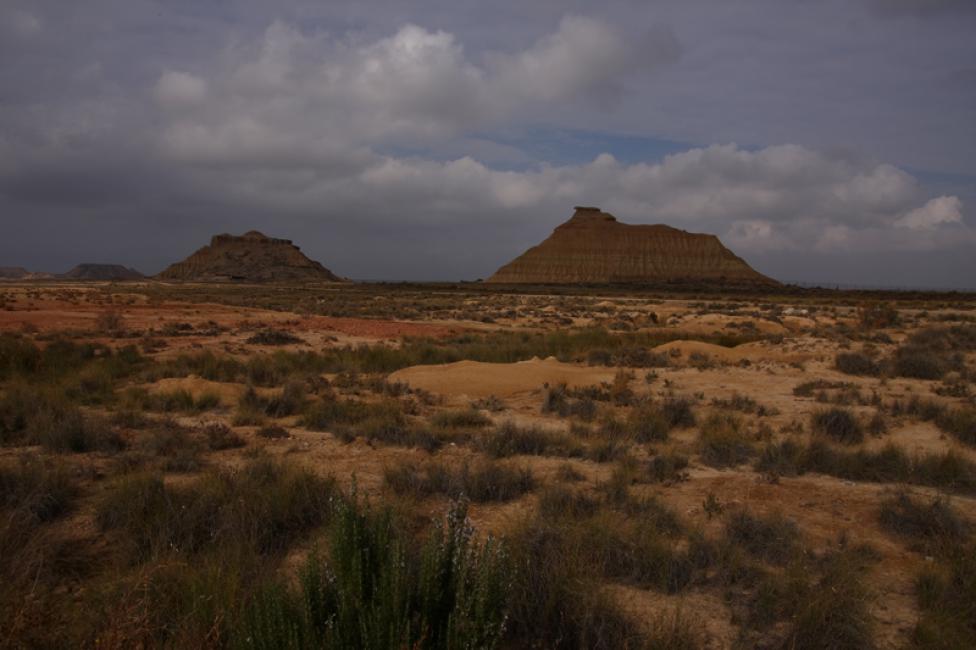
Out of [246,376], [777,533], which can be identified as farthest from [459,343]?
[777,533]

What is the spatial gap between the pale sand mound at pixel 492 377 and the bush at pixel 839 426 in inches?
198

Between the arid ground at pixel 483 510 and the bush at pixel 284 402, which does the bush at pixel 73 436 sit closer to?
the arid ground at pixel 483 510

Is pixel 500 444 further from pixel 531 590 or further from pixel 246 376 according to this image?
pixel 246 376

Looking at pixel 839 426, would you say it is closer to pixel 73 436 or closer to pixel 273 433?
pixel 273 433

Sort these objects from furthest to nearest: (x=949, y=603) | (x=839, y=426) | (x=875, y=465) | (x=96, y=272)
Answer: (x=96, y=272) → (x=839, y=426) → (x=875, y=465) → (x=949, y=603)

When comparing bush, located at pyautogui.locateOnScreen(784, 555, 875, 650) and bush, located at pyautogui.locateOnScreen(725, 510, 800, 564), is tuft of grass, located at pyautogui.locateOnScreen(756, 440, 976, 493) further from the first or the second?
bush, located at pyautogui.locateOnScreen(784, 555, 875, 650)


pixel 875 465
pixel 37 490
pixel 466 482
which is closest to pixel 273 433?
pixel 37 490

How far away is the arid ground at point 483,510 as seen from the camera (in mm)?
3199

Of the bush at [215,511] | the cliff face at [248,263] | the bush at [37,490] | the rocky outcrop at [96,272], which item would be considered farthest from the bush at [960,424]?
the rocky outcrop at [96,272]

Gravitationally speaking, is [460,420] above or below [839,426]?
below

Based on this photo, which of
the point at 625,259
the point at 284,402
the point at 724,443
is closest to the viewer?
the point at 724,443

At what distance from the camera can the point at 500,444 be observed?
7.82m

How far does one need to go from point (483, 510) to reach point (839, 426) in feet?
20.7

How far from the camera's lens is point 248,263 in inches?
5236
